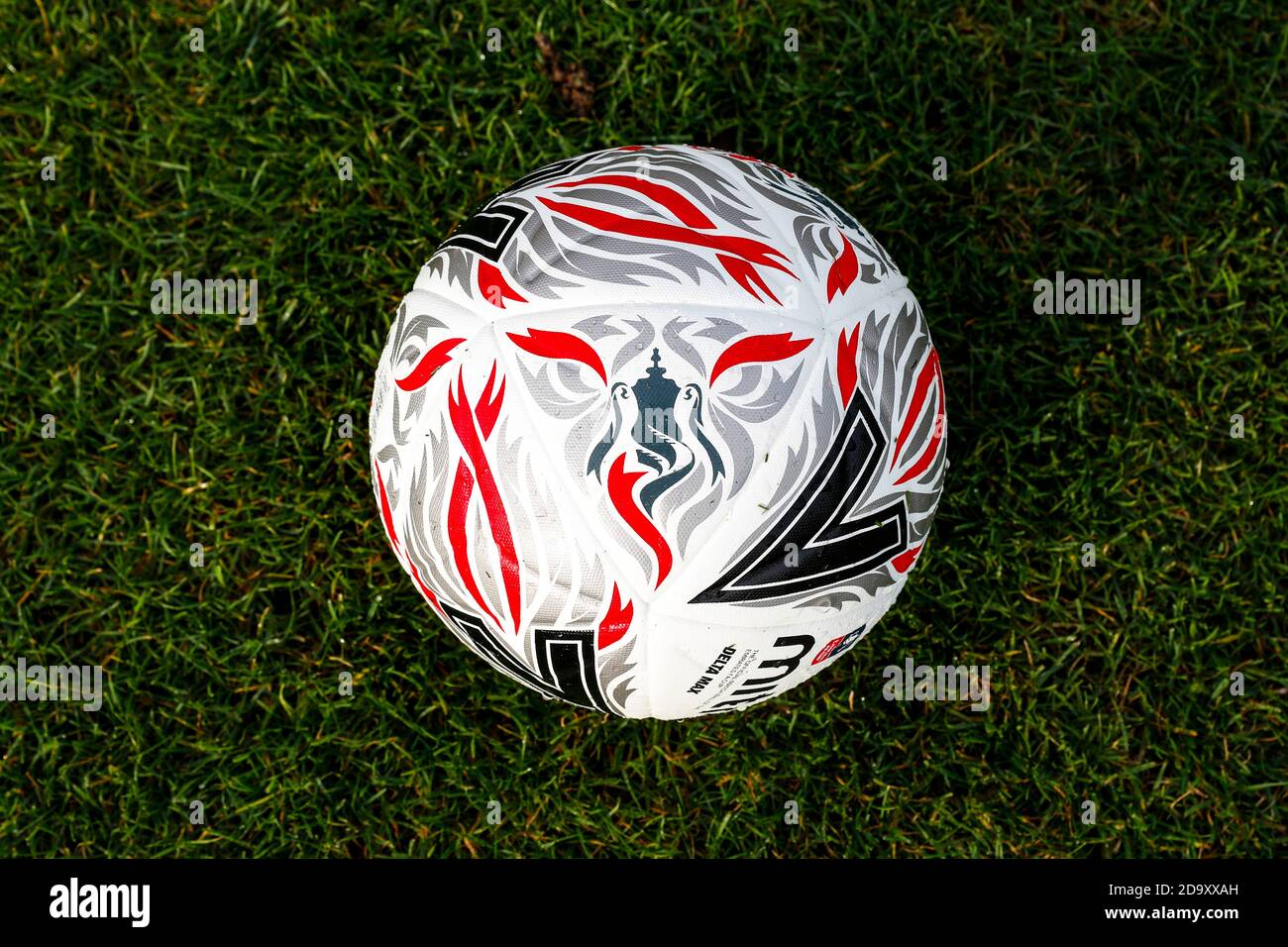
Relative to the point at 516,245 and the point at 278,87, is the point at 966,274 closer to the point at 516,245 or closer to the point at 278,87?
the point at 516,245

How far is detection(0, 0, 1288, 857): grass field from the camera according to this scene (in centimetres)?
330

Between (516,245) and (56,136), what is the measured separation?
227 cm

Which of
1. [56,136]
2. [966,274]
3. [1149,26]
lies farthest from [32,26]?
[1149,26]

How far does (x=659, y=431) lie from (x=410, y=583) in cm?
161

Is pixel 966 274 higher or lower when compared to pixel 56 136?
lower

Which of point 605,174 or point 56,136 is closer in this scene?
point 605,174

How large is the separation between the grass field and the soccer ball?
105 centimetres

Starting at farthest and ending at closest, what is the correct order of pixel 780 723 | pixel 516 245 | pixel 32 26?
pixel 32 26, pixel 780 723, pixel 516 245

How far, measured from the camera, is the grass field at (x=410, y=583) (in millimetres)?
3303

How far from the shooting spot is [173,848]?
3314 mm

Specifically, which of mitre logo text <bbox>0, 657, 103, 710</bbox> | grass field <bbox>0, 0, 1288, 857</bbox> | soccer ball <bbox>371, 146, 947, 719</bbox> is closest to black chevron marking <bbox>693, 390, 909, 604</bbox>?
soccer ball <bbox>371, 146, 947, 719</bbox>

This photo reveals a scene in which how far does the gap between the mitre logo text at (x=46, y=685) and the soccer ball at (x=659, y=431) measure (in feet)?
5.57

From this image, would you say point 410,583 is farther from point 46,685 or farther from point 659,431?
point 659,431
